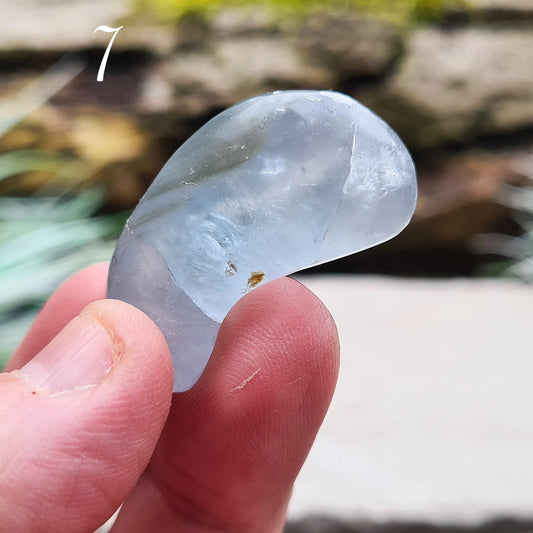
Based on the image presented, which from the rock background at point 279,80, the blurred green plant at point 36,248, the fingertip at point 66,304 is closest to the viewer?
the fingertip at point 66,304

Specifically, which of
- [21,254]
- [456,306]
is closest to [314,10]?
[456,306]

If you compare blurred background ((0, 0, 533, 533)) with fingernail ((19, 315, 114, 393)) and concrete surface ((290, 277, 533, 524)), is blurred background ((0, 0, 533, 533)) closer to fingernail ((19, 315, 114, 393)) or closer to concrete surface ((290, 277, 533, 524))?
concrete surface ((290, 277, 533, 524))

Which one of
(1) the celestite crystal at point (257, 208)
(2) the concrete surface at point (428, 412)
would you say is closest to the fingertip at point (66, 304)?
(1) the celestite crystal at point (257, 208)

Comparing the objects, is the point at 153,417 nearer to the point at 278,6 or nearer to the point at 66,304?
the point at 66,304

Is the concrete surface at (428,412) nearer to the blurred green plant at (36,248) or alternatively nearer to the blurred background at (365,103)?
the blurred background at (365,103)

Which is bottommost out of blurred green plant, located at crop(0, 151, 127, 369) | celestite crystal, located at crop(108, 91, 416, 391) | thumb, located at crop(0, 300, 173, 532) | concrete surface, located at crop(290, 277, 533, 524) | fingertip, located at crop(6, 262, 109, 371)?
concrete surface, located at crop(290, 277, 533, 524)

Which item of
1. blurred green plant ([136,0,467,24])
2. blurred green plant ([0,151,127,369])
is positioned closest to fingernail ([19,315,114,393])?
blurred green plant ([0,151,127,369])
